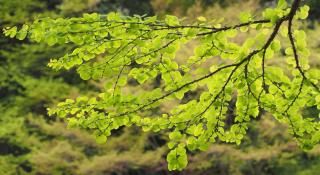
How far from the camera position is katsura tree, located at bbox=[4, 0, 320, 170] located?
8.33 ft

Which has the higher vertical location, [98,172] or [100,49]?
[98,172]

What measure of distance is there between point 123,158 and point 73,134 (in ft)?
3.68

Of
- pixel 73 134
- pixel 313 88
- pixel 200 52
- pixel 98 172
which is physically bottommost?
pixel 313 88

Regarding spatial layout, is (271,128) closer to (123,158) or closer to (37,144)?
(123,158)

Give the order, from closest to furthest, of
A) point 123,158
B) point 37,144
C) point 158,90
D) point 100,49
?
point 100,49, point 158,90, point 123,158, point 37,144

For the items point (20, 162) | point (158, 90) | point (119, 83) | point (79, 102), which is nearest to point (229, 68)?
point (158, 90)

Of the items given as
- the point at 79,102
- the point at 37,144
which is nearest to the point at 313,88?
the point at 79,102

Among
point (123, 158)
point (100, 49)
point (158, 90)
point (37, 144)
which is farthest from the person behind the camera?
point (37, 144)

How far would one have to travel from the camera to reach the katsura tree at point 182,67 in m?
2.54

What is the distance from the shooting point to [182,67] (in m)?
3.02

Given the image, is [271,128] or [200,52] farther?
[271,128]

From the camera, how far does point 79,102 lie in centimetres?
296

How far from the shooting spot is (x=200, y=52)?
274cm

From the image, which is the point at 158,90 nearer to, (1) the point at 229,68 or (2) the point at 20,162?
(1) the point at 229,68
